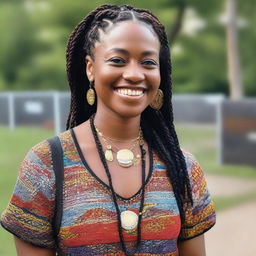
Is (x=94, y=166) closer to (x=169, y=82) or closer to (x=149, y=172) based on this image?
(x=149, y=172)

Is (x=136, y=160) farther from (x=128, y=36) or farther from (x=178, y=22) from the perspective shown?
(x=178, y=22)

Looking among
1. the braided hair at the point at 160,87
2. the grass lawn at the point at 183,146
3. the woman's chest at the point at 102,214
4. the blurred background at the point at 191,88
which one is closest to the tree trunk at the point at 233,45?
the blurred background at the point at 191,88

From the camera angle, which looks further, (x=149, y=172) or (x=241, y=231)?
(x=241, y=231)

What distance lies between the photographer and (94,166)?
1.67 metres

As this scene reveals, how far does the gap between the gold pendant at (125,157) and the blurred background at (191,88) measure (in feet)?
11.0

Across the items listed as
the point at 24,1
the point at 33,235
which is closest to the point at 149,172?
the point at 33,235

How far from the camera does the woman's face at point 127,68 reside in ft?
5.39

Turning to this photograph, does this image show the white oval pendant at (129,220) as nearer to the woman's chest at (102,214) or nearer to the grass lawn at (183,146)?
the woman's chest at (102,214)

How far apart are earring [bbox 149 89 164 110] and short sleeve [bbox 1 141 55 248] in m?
0.39

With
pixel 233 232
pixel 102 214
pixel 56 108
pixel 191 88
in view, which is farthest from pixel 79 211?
pixel 191 88

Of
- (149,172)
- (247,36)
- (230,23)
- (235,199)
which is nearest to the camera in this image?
(149,172)

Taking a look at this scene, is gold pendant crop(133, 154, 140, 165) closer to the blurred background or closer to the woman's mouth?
the woman's mouth

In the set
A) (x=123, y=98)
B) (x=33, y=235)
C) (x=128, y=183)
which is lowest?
(x=33, y=235)

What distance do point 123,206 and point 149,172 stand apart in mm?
140
